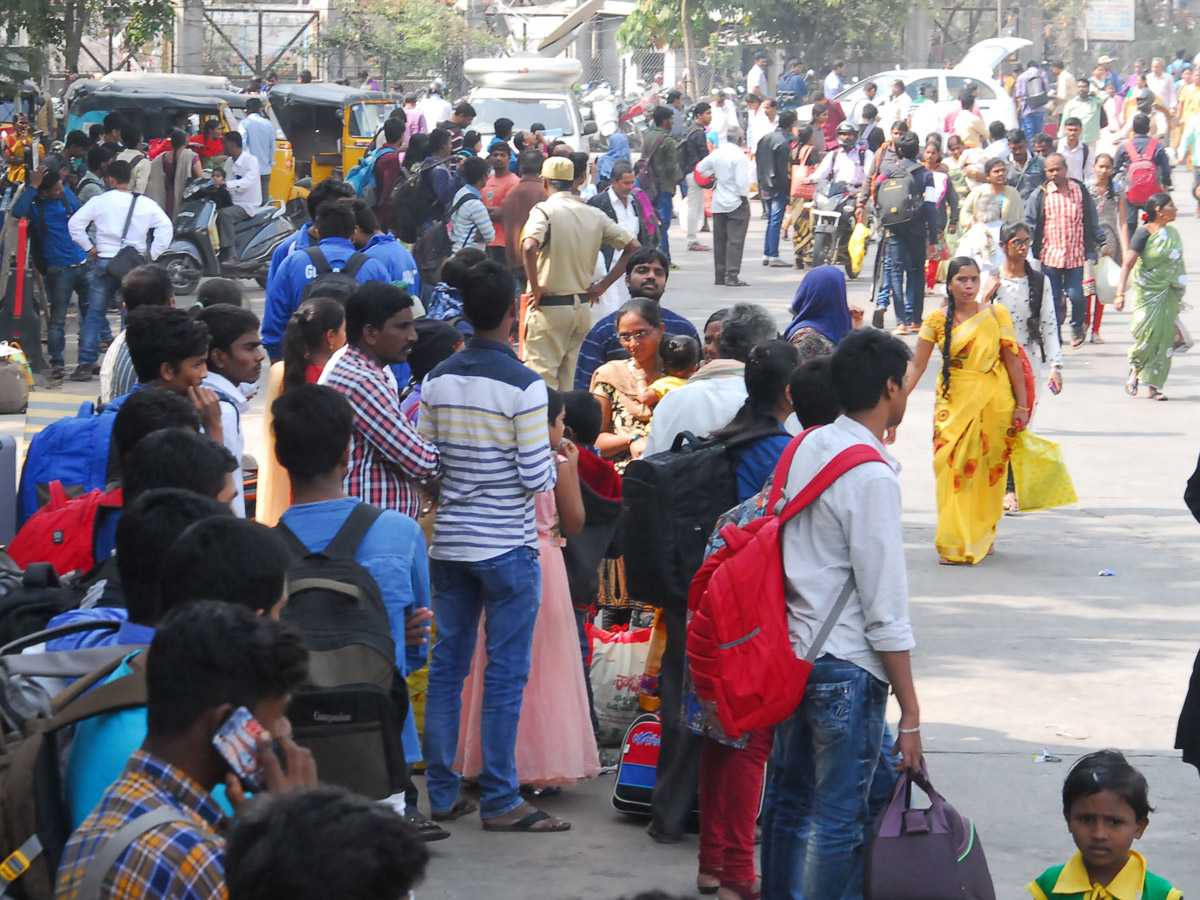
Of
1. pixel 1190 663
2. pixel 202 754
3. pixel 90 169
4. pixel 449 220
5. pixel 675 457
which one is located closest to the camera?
pixel 202 754

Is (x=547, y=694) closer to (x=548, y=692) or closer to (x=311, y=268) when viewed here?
(x=548, y=692)

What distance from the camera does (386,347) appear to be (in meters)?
5.07

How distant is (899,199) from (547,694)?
10495 millimetres

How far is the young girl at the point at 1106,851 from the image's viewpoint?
13.2ft

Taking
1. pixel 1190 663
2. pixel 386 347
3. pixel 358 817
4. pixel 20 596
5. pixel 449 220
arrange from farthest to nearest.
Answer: pixel 449 220, pixel 1190 663, pixel 386 347, pixel 20 596, pixel 358 817

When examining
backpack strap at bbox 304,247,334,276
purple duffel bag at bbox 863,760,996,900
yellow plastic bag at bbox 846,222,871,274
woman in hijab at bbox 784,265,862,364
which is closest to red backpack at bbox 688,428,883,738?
purple duffel bag at bbox 863,760,996,900

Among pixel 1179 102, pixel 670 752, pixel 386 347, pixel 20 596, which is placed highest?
pixel 1179 102

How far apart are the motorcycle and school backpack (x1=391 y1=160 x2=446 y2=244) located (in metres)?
2.83

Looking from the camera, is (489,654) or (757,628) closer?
(757,628)

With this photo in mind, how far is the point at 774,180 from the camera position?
20656 mm

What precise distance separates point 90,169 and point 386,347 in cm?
1026

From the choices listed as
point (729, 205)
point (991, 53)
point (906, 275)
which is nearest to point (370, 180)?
point (906, 275)

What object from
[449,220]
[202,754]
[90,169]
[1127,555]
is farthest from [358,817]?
[90,169]

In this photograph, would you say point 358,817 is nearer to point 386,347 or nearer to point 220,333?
point 386,347
